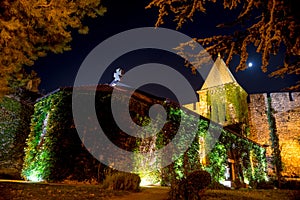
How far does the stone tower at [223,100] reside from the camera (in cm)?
2391

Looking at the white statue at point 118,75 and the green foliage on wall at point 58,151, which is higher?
the white statue at point 118,75

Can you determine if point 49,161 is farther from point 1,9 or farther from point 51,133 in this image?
point 1,9

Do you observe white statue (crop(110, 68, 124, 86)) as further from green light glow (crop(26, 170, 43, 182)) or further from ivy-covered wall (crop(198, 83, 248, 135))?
ivy-covered wall (crop(198, 83, 248, 135))

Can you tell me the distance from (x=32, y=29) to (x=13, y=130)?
376 inches

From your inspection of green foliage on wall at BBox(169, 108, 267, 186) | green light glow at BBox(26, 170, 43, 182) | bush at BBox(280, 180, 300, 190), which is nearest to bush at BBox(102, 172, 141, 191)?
green light glow at BBox(26, 170, 43, 182)

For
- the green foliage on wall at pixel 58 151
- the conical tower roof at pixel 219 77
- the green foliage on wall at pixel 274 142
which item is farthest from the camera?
the conical tower roof at pixel 219 77

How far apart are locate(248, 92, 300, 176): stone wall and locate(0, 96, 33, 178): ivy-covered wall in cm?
1931

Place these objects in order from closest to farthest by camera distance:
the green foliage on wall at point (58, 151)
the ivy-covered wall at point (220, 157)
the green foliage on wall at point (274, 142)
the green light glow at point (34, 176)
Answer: the green foliage on wall at point (58, 151) → the green light glow at point (34, 176) → the ivy-covered wall at point (220, 157) → the green foliage on wall at point (274, 142)

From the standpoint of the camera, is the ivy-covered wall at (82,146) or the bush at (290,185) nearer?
the ivy-covered wall at (82,146)

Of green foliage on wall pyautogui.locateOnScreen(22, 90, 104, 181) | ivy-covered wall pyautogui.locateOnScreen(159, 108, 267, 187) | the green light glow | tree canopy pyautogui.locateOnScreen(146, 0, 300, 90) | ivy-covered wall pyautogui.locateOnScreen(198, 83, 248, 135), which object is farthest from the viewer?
ivy-covered wall pyautogui.locateOnScreen(198, 83, 248, 135)

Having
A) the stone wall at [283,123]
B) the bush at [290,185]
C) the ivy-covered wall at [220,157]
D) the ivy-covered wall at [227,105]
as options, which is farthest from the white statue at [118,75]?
the stone wall at [283,123]

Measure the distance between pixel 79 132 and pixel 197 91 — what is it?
1938 cm

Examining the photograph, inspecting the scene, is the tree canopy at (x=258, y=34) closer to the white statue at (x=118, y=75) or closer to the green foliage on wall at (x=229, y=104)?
the white statue at (x=118, y=75)

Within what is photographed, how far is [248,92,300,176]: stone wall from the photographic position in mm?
22156
